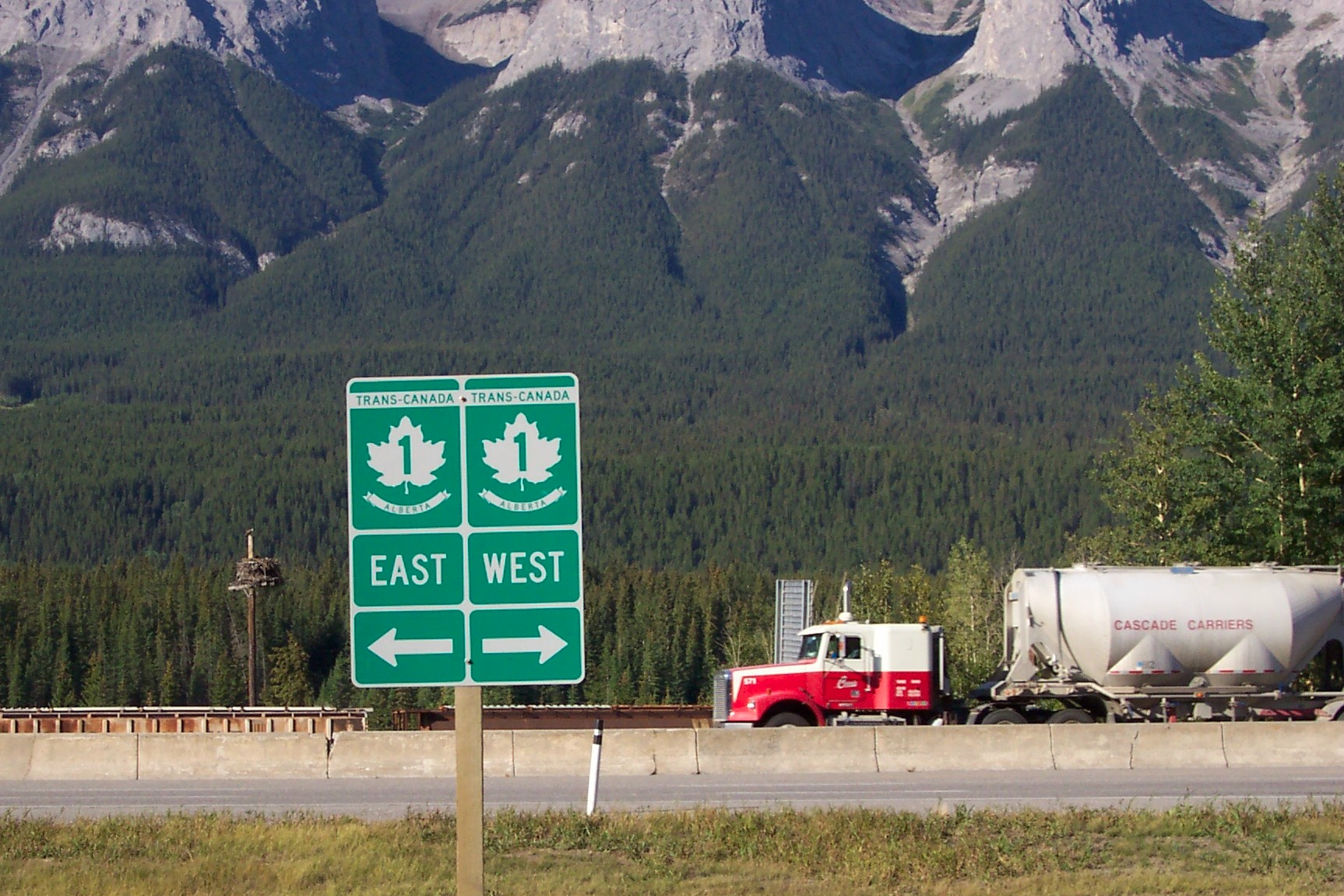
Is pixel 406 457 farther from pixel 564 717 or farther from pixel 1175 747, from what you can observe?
pixel 564 717

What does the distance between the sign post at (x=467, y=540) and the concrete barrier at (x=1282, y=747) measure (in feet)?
70.5

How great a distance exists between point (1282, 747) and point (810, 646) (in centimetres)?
952

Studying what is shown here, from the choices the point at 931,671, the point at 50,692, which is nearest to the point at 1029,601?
the point at 931,671

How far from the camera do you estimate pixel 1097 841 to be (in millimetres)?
19188

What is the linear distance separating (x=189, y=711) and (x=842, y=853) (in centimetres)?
4519

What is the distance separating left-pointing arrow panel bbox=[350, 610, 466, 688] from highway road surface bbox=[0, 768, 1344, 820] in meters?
11.4

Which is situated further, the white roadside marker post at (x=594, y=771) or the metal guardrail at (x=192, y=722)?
the metal guardrail at (x=192, y=722)

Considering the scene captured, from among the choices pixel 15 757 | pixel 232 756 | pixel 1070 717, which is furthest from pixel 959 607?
pixel 15 757

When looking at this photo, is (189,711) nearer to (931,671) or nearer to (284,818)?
(931,671)

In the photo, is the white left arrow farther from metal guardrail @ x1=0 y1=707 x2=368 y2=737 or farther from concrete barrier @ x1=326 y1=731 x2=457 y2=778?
metal guardrail @ x1=0 y1=707 x2=368 y2=737

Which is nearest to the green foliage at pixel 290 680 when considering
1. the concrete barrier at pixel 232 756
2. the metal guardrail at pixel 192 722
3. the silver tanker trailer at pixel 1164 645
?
the metal guardrail at pixel 192 722

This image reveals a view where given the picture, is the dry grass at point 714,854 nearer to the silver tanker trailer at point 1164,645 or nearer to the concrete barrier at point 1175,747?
the concrete barrier at point 1175,747

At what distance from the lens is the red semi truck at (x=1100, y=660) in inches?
1367

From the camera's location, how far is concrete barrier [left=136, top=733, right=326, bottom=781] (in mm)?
29281
